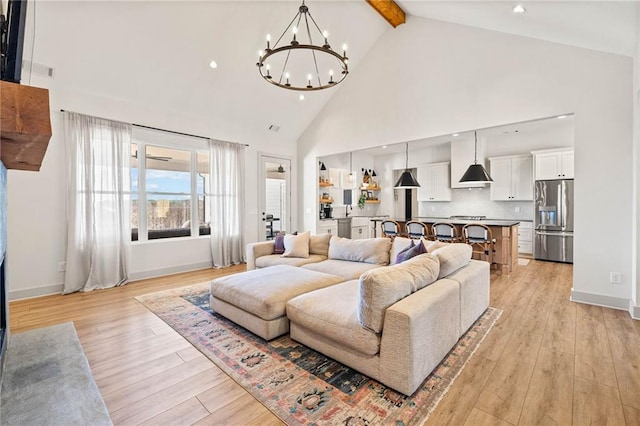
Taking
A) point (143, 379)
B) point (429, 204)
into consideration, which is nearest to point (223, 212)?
point (143, 379)

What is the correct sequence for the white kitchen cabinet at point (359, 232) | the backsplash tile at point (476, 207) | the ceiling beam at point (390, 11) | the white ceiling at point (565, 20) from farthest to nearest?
the white kitchen cabinet at point (359, 232)
the backsplash tile at point (476, 207)
the ceiling beam at point (390, 11)
the white ceiling at point (565, 20)

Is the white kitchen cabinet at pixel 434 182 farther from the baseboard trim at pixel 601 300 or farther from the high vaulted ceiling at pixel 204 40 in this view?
the baseboard trim at pixel 601 300

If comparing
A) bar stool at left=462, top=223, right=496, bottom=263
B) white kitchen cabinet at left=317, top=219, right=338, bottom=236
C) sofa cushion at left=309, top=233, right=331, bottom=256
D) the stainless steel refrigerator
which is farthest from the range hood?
the stainless steel refrigerator

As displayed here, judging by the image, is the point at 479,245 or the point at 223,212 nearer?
the point at 479,245

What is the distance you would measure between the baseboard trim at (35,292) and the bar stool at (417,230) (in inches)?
231

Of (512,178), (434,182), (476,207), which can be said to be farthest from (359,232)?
(512,178)

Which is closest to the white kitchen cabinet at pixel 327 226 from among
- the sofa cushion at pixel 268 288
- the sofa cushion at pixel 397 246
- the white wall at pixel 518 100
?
the white wall at pixel 518 100

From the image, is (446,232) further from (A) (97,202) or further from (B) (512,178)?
(A) (97,202)

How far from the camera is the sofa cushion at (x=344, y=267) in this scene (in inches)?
140

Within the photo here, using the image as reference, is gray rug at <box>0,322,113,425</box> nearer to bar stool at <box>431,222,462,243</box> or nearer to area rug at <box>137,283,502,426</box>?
area rug at <box>137,283,502,426</box>

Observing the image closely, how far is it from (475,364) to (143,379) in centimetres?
252

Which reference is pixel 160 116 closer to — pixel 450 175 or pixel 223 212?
pixel 223 212

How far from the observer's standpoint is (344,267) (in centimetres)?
383

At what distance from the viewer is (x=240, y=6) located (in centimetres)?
436
